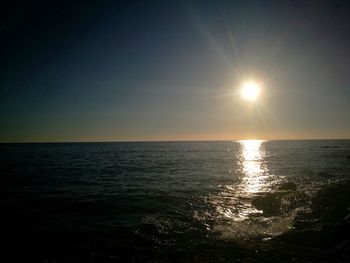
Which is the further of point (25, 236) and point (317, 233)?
point (25, 236)

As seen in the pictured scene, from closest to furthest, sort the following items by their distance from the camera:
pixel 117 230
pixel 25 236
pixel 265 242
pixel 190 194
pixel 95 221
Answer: pixel 265 242 < pixel 25 236 < pixel 117 230 < pixel 95 221 < pixel 190 194

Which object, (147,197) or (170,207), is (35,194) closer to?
(147,197)

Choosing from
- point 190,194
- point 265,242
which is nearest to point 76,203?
point 190,194

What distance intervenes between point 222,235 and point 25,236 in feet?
27.8

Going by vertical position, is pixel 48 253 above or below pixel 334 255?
below

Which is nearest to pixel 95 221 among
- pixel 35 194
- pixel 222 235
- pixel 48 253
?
pixel 48 253

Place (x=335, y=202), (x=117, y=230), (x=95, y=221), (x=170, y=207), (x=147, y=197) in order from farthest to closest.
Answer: (x=147, y=197) → (x=170, y=207) → (x=335, y=202) → (x=95, y=221) → (x=117, y=230)

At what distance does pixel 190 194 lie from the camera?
22016mm

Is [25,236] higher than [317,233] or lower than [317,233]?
lower

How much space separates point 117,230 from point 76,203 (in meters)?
7.11

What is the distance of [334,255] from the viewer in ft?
26.4

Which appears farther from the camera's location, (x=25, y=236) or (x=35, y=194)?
(x=35, y=194)

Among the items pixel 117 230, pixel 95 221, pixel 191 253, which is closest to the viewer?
pixel 191 253

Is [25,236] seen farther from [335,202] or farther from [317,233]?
[335,202]
